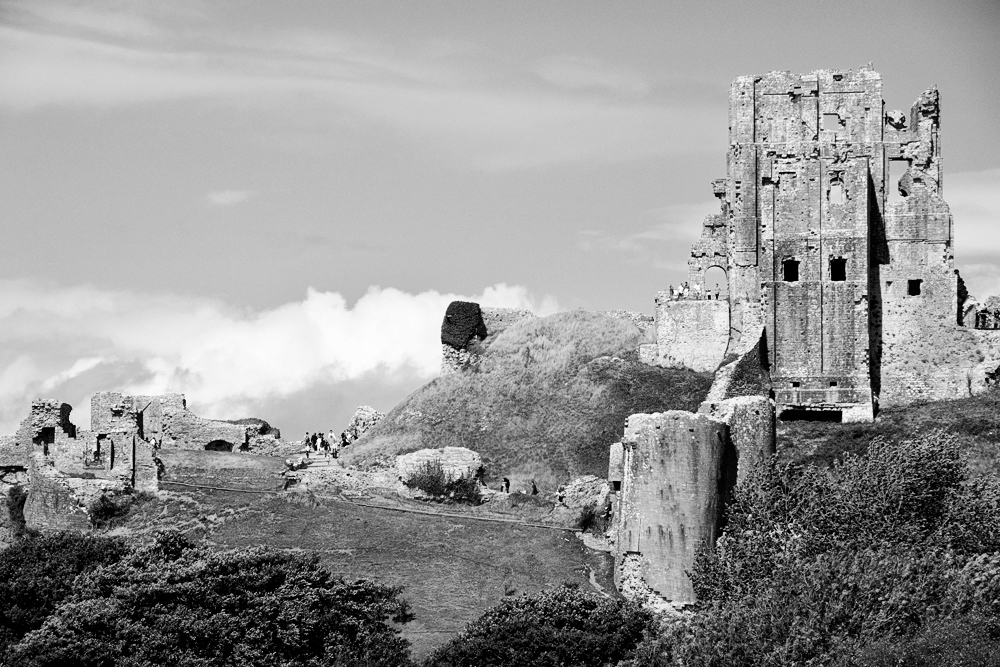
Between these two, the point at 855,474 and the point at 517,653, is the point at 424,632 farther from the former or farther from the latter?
the point at 855,474

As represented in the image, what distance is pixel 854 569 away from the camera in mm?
38812

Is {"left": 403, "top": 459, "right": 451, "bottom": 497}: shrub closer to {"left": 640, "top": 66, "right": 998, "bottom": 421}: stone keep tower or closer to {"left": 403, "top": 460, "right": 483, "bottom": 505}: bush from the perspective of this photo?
{"left": 403, "top": 460, "right": 483, "bottom": 505}: bush

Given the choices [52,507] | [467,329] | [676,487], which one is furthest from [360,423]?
[676,487]

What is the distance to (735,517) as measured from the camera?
1710 inches

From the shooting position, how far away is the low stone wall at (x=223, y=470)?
5556cm

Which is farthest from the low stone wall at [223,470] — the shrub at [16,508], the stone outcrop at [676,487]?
the stone outcrop at [676,487]

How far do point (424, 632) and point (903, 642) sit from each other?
12900 mm

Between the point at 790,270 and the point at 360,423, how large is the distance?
15382 mm

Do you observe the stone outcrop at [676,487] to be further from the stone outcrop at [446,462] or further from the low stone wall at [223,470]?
the low stone wall at [223,470]

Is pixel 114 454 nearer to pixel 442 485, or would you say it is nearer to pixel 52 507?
pixel 52 507

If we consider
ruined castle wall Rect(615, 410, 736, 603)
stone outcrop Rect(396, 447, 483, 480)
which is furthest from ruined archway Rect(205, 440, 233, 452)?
ruined castle wall Rect(615, 410, 736, 603)

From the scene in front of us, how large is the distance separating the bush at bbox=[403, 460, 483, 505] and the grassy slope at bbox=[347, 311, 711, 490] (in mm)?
3675

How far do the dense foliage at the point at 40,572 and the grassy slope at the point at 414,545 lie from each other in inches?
116

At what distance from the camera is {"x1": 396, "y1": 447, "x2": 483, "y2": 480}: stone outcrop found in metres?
56.5
